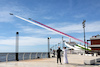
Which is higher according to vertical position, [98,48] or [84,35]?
[84,35]

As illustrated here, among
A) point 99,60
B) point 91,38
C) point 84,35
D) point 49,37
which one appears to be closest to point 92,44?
point 91,38

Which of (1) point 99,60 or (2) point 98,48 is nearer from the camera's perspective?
(1) point 99,60

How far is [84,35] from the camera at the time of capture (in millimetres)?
59188

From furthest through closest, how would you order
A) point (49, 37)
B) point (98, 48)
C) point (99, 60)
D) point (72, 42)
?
point (72, 42) → point (98, 48) → point (49, 37) → point (99, 60)

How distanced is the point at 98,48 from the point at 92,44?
3.52m

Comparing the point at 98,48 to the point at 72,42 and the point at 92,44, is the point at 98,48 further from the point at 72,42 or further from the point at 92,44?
the point at 72,42

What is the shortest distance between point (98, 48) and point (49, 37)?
46258 mm

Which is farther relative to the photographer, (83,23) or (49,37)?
(83,23)

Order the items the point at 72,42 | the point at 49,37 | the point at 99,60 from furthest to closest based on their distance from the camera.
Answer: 1. the point at 72,42
2. the point at 49,37
3. the point at 99,60

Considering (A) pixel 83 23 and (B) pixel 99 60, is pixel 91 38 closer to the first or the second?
(A) pixel 83 23

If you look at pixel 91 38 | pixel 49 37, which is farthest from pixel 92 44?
pixel 49 37

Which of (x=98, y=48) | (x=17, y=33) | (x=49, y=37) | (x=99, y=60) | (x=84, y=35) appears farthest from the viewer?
(x=98, y=48)

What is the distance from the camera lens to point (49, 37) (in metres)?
31.1

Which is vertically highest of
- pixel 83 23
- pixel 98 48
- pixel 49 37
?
pixel 83 23
